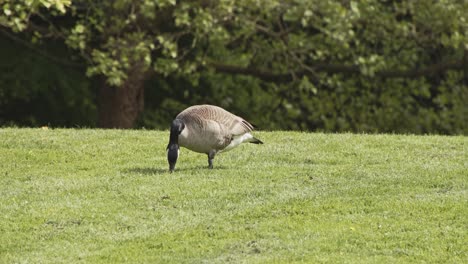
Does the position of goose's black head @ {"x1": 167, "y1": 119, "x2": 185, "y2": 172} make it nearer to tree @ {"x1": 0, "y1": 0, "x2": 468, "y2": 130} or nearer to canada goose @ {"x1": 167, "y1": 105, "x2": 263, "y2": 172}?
canada goose @ {"x1": 167, "y1": 105, "x2": 263, "y2": 172}

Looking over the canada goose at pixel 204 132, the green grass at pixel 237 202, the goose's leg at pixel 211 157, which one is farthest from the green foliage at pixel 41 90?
the canada goose at pixel 204 132

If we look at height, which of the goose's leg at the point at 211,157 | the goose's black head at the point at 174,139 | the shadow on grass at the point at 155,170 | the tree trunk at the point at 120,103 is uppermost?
the goose's black head at the point at 174,139

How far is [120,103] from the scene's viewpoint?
76.7 ft

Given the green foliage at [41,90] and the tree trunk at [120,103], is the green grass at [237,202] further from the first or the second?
the green foliage at [41,90]

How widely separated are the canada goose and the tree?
6545 millimetres

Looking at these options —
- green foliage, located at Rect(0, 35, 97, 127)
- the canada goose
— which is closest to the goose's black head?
the canada goose


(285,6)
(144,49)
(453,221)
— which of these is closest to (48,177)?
(453,221)

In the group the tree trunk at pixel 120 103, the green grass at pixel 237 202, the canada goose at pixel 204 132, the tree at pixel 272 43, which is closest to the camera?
the green grass at pixel 237 202

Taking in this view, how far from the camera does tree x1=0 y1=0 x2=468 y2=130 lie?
21703 mm

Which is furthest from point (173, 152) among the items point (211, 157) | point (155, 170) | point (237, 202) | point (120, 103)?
point (120, 103)

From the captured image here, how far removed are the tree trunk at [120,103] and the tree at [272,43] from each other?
2 cm

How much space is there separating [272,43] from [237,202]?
12603 mm

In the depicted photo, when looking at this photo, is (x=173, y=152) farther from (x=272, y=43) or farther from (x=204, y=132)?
(x=272, y=43)

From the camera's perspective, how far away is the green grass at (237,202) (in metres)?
11.0
